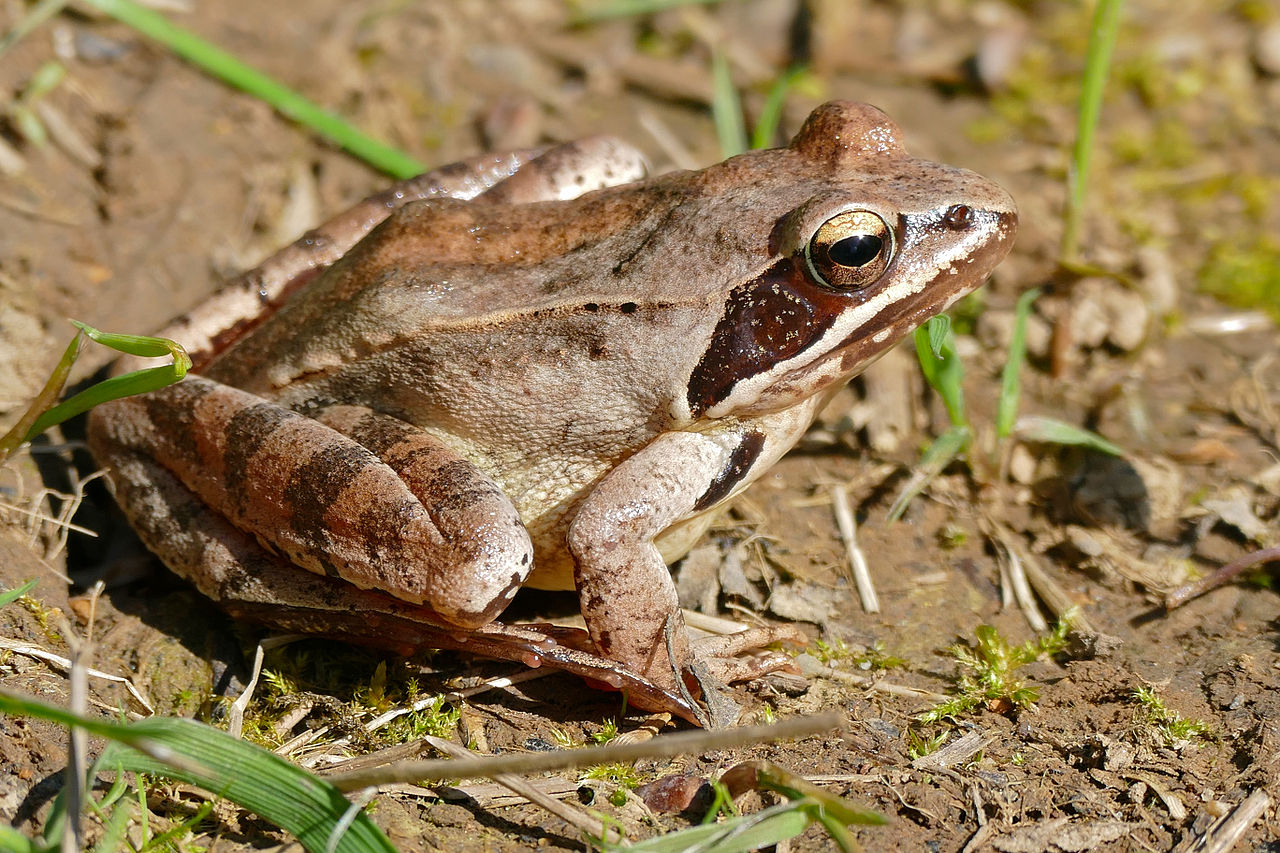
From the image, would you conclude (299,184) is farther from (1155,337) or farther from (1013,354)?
(1155,337)

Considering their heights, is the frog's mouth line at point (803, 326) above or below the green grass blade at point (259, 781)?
above

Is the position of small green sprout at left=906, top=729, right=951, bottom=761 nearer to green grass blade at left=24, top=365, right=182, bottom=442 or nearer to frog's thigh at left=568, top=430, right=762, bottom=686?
frog's thigh at left=568, top=430, right=762, bottom=686

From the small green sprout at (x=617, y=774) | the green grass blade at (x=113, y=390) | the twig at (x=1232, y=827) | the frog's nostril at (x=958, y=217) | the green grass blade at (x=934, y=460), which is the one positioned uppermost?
the frog's nostril at (x=958, y=217)

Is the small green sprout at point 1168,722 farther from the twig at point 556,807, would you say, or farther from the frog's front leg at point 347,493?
the frog's front leg at point 347,493

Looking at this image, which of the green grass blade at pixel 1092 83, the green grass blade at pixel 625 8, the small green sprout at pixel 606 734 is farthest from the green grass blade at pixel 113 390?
the green grass blade at pixel 625 8

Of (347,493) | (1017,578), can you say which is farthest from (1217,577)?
(347,493)

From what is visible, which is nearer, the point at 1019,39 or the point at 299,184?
the point at 299,184

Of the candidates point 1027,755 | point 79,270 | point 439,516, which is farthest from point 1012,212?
point 79,270

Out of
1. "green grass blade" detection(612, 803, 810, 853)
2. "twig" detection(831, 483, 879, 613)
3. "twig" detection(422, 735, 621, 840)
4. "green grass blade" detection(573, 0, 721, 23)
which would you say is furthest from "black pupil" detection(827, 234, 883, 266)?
"green grass blade" detection(573, 0, 721, 23)
